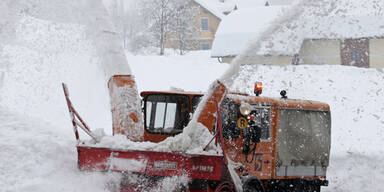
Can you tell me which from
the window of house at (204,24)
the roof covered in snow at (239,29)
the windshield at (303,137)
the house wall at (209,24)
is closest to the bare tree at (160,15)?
the roof covered in snow at (239,29)

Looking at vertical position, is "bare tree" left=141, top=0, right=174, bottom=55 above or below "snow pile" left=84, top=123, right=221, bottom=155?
above

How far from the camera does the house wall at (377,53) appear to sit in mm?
37500

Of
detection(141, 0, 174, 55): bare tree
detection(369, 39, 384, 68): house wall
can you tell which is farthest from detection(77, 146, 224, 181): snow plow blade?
detection(141, 0, 174, 55): bare tree

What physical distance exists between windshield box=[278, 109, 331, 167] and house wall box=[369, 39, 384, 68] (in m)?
28.9

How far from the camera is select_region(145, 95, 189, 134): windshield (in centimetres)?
870

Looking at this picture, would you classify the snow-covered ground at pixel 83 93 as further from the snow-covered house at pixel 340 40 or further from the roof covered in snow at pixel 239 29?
the snow-covered house at pixel 340 40

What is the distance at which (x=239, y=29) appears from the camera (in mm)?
39906

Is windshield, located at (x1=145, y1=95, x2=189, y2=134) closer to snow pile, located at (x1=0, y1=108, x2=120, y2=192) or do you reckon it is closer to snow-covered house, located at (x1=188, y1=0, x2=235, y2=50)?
snow pile, located at (x1=0, y1=108, x2=120, y2=192)

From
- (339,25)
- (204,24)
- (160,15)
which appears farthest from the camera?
(204,24)

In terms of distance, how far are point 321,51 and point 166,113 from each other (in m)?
31.1

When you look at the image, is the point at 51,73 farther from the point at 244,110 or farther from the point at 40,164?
the point at 244,110

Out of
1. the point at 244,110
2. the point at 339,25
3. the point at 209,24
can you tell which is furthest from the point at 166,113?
the point at 209,24

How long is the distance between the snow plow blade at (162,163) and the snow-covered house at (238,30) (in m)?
28.0

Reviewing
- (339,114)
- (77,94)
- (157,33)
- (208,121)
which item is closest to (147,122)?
(208,121)
